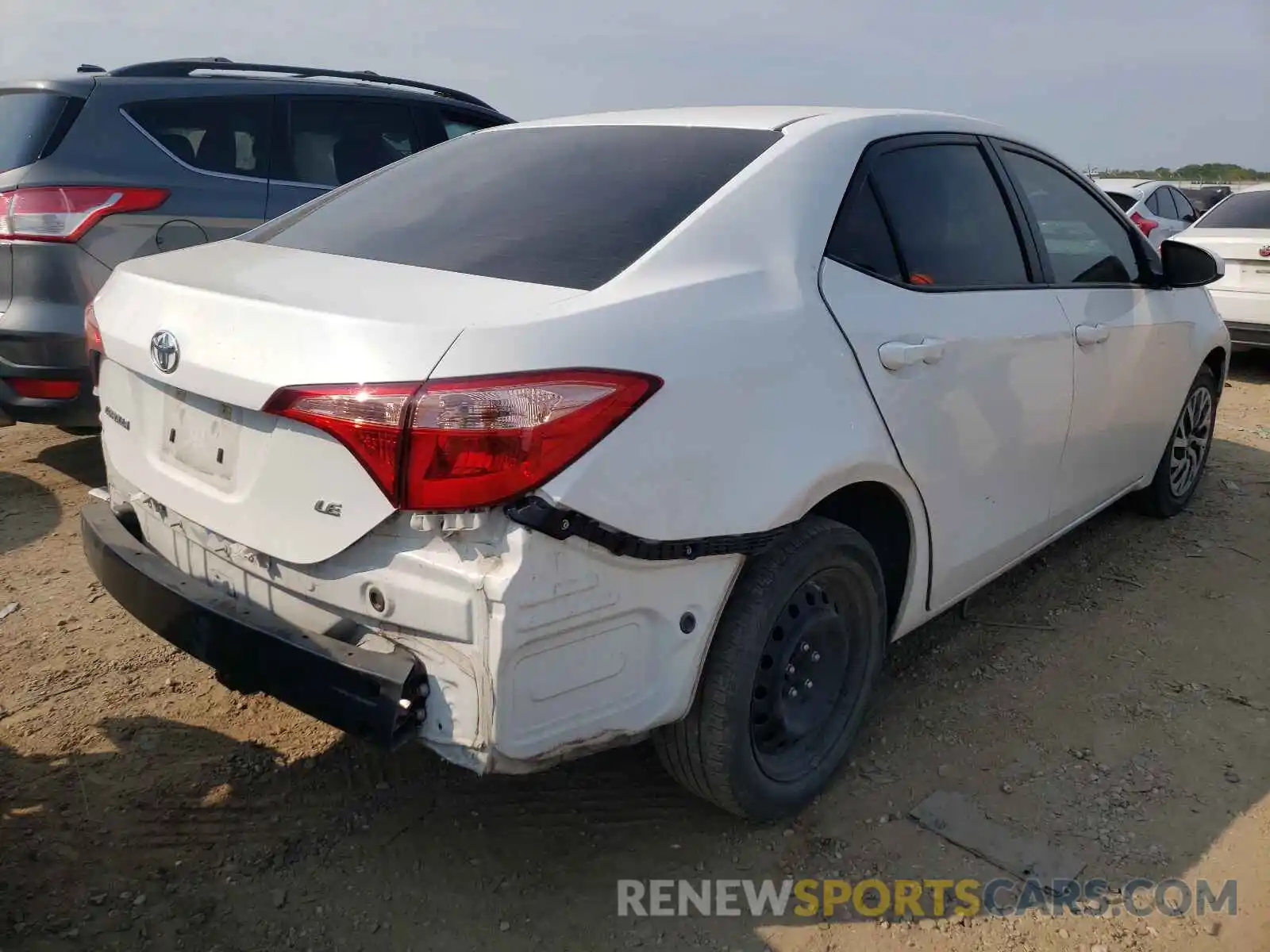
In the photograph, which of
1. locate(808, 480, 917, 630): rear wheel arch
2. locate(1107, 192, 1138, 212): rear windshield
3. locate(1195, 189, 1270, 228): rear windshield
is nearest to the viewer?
locate(808, 480, 917, 630): rear wheel arch

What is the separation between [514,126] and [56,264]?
2.15m

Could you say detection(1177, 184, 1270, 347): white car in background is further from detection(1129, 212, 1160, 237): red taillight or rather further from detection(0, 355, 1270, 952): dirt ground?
detection(0, 355, 1270, 952): dirt ground

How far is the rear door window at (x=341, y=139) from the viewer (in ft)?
16.8

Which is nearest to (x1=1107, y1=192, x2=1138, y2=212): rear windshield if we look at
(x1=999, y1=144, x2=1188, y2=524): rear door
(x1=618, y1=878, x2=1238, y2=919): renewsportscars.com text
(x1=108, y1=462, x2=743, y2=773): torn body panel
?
(x1=999, y1=144, x2=1188, y2=524): rear door

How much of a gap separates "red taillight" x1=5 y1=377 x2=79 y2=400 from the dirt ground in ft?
2.78

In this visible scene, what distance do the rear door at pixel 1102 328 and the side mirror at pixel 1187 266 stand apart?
77 millimetres

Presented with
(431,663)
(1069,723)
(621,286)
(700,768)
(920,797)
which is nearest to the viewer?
(431,663)

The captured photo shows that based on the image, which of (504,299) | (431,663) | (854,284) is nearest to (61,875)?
(431,663)

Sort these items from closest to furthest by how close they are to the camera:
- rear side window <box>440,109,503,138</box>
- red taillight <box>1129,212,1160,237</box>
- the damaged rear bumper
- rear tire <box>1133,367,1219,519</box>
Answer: the damaged rear bumper → rear tire <box>1133,367,1219,519</box> → rear side window <box>440,109,503,138</box> → red taillight <box>1129,212,1160,237</box>

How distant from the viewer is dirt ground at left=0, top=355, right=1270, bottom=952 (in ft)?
7.39

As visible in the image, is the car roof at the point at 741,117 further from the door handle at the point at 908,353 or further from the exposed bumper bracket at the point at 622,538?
the exposed bumper bracket at the point at 622,538

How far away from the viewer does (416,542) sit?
73.1 inches

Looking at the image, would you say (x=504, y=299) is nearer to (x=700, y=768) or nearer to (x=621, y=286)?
(x=621, y=286)

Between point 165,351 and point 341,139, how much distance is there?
3.61 m
